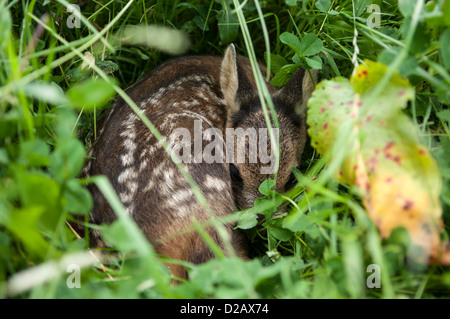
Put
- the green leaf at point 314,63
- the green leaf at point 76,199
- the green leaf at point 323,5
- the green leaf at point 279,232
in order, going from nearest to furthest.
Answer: the green leaf at point 76,199
the green leaf at point 279,232
the green leaf at point 314,63
the green leaf at point 323,5

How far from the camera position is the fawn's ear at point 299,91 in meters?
2.91

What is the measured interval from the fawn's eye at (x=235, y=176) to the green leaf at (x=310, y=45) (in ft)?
2.86

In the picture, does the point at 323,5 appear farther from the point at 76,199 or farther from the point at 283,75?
the point at 76,199

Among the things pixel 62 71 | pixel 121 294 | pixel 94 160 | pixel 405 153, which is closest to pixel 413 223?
pixel 405 153

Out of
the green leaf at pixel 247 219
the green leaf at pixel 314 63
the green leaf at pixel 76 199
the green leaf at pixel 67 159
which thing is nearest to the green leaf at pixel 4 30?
the green leaf at pixel 67 159

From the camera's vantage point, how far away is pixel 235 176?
2939 millimetres

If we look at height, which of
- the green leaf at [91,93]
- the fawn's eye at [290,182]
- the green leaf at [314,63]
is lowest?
the fawn's eye at [290,182]

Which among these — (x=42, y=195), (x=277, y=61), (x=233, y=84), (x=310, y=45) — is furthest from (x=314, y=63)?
(x=42, y=195)

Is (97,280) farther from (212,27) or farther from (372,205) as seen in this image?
(212,27)

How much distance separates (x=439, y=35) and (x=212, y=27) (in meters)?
2.32

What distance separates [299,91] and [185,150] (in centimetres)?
92

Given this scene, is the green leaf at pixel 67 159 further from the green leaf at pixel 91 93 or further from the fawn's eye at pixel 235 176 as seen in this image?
the fawn's eye at pixel 235 176

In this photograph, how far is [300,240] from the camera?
211cm

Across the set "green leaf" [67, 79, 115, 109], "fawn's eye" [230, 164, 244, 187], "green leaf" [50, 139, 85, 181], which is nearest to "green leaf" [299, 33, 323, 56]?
"fawn's eye" [230, 164, 244, 187]
